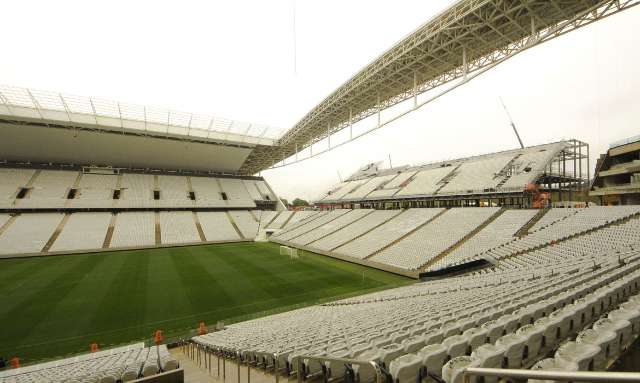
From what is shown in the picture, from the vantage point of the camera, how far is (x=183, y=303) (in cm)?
1494

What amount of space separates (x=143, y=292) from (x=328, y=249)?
16.0 metres

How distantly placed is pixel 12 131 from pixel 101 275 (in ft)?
89.9

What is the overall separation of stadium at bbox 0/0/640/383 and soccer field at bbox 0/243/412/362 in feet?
0.49

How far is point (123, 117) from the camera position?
34062mm

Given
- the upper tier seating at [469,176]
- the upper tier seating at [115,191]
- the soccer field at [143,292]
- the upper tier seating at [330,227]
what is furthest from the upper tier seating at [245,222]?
the soccer field at [143,292]

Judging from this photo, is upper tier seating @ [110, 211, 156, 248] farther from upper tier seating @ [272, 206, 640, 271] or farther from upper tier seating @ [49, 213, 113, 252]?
upper tier seating @ [272, 206, 640, 271]

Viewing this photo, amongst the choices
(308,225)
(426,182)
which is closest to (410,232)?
(426,182)

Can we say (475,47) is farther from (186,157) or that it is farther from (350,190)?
(186,157)

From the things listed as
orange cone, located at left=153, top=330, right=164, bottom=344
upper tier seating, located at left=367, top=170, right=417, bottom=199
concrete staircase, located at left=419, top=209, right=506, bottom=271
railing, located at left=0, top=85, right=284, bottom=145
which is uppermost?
railing, located at left=0, top=85, right=284, bottom=145

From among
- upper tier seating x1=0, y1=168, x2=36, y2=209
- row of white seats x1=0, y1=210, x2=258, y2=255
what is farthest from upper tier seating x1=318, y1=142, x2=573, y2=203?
upper tier seating x1=0, y1=168, x2=36, y2=209

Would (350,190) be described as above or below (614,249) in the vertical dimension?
above

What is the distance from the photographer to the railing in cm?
2981

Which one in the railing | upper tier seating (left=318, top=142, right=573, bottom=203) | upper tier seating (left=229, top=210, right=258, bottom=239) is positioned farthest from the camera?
upper tier seating (left=229, top=210, right=258, bottom=239)

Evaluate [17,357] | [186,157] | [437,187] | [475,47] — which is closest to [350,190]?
[437,187]
